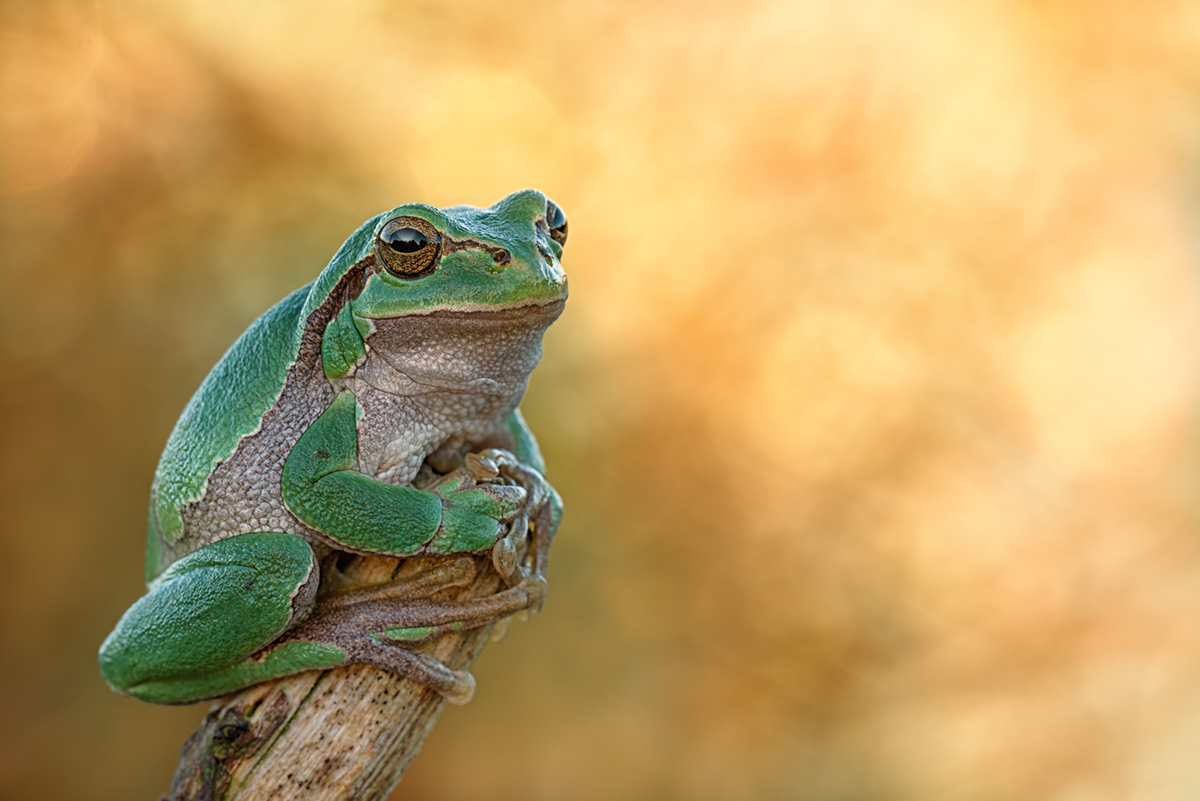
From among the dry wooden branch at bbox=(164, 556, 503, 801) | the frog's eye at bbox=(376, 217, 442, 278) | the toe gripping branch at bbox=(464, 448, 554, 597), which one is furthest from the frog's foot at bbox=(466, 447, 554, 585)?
the frog's eye at bbox=(376, 217, 442, 278)

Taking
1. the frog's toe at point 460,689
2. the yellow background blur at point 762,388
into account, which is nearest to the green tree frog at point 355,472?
the frog's toe at point 460,689

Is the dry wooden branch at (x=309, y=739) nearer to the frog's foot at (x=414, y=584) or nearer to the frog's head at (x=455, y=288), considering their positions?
the frog's foot at (x=414, y=584)

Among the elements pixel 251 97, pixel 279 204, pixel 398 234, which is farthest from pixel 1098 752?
pixel 251 97

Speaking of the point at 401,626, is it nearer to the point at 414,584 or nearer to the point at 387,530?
the point at 414,584

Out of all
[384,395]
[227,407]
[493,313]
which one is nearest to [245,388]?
[227,407]

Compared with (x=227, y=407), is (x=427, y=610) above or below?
below

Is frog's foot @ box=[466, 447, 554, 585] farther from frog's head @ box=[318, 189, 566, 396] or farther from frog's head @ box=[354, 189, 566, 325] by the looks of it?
frog's head @ box=[354, 189, 566, 325]
